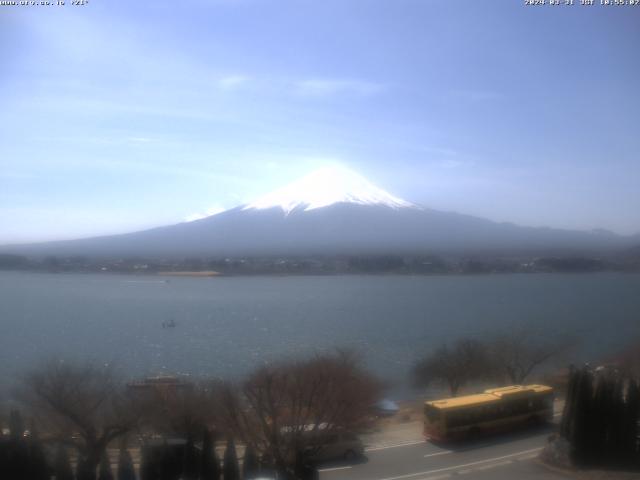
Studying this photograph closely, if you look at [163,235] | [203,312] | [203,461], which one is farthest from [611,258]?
[163,235]

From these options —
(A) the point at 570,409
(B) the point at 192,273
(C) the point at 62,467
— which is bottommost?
(C) the point at 62,467

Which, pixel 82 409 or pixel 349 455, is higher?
pixel 82 409

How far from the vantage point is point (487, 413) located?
4.64 meters

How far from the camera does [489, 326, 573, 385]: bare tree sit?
680cm

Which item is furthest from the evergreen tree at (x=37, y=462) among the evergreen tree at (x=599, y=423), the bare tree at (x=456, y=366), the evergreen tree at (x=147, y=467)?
the bare tree at (x=456, y=366)

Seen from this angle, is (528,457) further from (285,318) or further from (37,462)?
(285,318)

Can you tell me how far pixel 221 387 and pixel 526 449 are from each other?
9.14ft

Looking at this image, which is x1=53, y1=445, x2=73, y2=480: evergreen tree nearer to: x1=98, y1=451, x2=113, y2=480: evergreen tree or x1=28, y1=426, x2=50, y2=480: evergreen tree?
x1=28, y1=426, x2=50, y2=480: evergreen tree

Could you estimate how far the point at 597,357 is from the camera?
8195 mm

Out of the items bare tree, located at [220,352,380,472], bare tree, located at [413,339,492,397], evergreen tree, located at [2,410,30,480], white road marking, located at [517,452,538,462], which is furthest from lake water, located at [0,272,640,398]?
evergreen tree, located at [2,410,30,480]

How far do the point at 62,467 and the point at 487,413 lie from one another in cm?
337

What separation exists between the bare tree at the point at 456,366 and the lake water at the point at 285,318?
483 mm

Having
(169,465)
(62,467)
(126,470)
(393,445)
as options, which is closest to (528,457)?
(393,445)

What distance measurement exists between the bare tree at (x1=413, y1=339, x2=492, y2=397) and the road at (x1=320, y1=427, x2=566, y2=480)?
198 cm
